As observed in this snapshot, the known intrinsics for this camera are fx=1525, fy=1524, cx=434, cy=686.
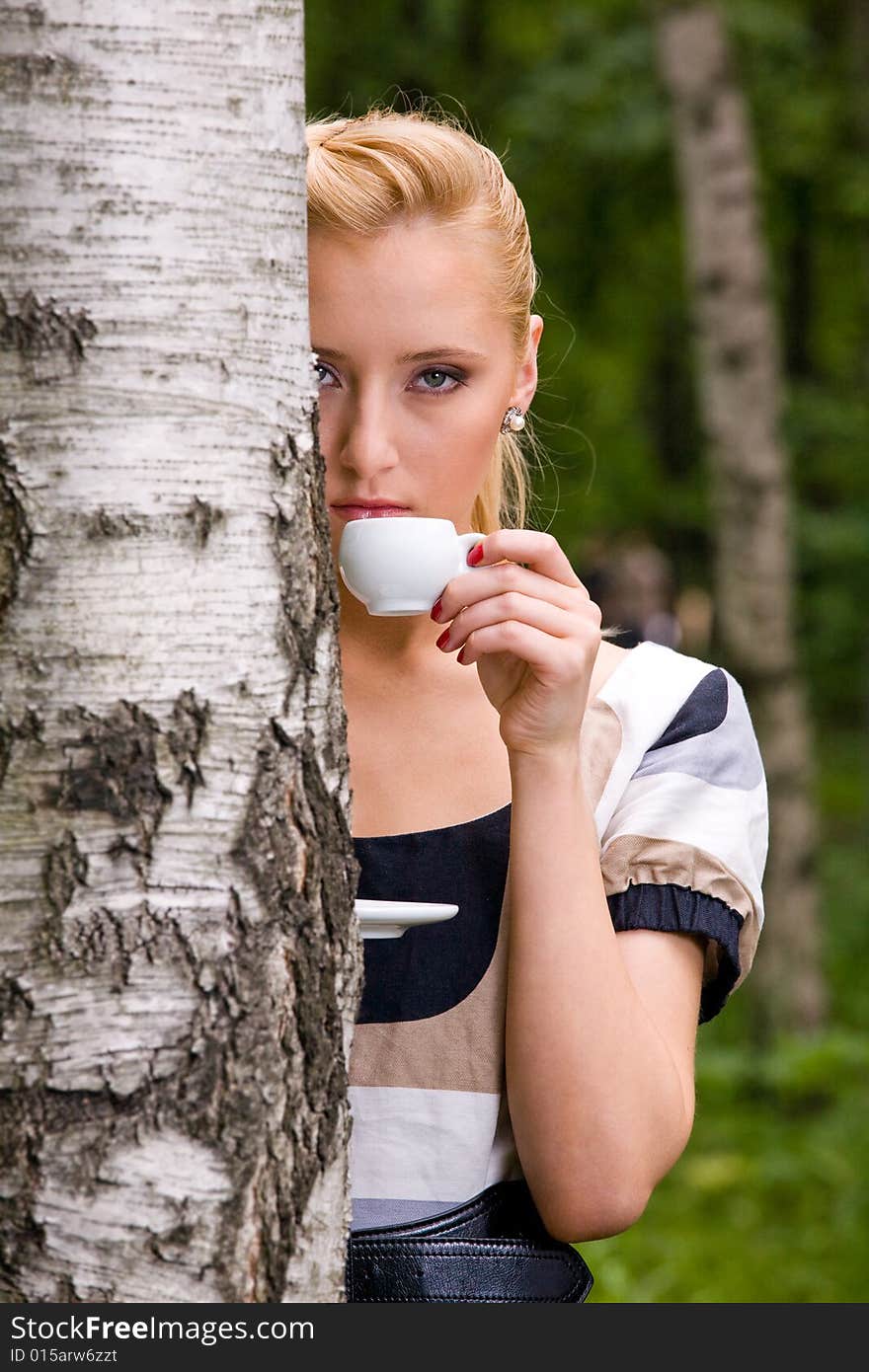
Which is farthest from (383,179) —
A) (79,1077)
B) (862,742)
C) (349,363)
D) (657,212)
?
(862,742)

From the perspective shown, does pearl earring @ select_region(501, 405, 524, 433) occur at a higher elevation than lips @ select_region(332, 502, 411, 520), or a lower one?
higher

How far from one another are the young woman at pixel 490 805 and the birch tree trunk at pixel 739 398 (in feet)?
12.8

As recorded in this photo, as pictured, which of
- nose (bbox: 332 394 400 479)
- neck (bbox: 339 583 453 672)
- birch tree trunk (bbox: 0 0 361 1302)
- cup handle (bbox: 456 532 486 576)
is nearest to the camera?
birch tree trunk (bbox: 0 0 361 1302)

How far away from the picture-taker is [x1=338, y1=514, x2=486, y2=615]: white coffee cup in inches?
58.2

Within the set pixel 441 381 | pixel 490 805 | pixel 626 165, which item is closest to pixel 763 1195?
pixel 490 805

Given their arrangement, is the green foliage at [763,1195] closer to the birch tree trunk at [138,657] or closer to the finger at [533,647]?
the finger at [533,647]

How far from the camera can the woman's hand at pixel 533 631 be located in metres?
1.41

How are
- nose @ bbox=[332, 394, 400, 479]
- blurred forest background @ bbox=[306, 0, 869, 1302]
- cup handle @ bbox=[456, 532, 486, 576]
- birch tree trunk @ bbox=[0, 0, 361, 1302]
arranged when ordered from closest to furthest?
1. birch tree trunk @ bbox=[0, 0, 361, 1302]
2. cup handle @ bbox=[456, 532, 486, 576]
3. nose @ bbox=[332, 394, 400, 479]
4. blurred forest background @ bbox=[306, 0, 869, 1302]

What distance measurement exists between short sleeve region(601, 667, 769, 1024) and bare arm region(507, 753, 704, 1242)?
0.34ft

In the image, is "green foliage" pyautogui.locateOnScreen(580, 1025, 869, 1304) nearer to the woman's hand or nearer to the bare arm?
the bare arm

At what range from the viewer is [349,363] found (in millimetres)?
1631

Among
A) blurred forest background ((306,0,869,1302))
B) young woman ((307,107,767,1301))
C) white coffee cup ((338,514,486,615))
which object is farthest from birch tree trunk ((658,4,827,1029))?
white coffee cup ((338,514,486,615))

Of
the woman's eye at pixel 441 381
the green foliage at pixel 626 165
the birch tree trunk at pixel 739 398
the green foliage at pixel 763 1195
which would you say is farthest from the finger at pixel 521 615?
the green foliage at pixel 626 165

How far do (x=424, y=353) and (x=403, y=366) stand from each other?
3 centimetres
